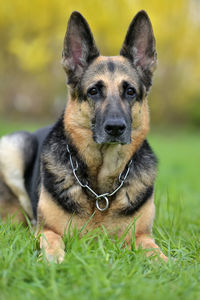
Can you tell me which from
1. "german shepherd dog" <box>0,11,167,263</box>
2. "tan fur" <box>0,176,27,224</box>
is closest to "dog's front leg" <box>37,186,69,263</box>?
"german shepherd dog" <box>0,11,167,263</box>

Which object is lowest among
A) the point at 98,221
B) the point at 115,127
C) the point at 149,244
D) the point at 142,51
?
the point at 149,244

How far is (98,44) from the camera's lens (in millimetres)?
21438

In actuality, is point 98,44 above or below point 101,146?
below

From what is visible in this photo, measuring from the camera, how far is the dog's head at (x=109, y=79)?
342 centimetres

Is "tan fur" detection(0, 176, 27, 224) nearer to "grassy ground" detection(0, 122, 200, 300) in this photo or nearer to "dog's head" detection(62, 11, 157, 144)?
"grassy ground" detection(0, 122, 200, 300)

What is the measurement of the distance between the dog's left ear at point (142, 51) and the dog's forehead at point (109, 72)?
0.13 m

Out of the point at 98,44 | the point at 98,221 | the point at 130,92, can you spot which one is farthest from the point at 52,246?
the point at 98,44

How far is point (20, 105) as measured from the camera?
26531mm

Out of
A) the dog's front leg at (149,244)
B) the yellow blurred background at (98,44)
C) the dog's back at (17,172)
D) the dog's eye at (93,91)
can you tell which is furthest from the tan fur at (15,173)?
the yellow blurred background at (98,44)

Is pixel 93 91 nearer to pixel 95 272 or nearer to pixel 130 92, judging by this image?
pixel 130 92

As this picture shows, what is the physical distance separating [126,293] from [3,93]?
76.9 ft

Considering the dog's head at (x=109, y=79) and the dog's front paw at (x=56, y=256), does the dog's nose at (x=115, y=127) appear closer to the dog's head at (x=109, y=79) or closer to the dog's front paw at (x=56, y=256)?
the dog's head at (x=109, y=79)

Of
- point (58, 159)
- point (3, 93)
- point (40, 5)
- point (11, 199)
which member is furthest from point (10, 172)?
point (3, 93)

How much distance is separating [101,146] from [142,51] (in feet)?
3.53
